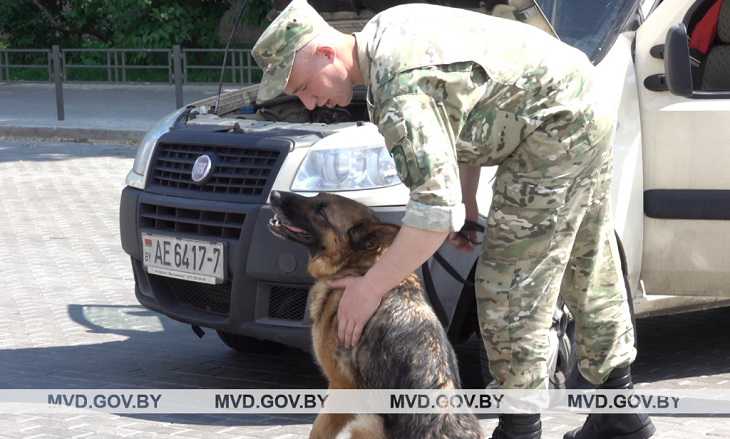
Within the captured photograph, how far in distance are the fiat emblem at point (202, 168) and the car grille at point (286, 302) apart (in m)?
0.60

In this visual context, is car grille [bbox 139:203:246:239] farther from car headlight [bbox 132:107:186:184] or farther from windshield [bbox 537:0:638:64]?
windshield [bbox 537:0:638:64]

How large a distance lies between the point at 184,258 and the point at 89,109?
47.0ft

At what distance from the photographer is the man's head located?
3.52 meters

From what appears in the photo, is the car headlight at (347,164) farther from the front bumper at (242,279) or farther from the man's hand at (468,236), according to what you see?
the man's hand at (468,236)

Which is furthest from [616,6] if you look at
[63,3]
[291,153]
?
[63,3]

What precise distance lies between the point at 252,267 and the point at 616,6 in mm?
1902

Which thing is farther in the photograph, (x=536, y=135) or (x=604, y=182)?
(x=604, y=182)

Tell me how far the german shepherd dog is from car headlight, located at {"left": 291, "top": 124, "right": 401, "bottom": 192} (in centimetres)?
101

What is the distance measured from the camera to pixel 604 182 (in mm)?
4047

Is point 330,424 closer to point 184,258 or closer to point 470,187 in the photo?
point 470,187

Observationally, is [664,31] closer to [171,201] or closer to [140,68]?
[171,201]

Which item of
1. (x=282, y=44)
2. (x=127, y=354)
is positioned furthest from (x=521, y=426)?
(x=127, y=354)

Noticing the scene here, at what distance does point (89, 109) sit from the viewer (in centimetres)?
1920

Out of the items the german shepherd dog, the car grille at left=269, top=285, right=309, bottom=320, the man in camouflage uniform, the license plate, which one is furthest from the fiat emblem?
the man in camouflage uniform
